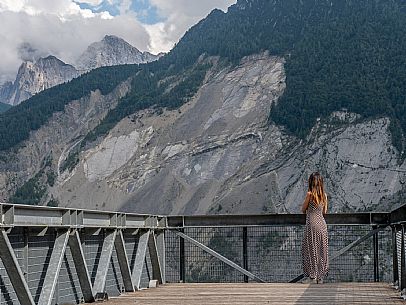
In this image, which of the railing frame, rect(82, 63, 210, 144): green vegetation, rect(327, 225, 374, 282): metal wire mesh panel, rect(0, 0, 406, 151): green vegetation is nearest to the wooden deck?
the railing frame

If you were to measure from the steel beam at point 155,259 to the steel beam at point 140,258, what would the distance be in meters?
0.47

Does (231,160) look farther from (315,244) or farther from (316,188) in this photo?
(316,188)

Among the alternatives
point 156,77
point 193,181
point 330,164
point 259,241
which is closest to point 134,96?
point 156,77

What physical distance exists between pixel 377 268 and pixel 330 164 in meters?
59.3

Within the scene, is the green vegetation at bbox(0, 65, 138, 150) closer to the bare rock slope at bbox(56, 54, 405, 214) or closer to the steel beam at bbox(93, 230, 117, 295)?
the bare rock slope at bbox(56, 54, 405, 214)

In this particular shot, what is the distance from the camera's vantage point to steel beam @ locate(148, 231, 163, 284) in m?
9.93

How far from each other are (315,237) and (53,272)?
455 cm

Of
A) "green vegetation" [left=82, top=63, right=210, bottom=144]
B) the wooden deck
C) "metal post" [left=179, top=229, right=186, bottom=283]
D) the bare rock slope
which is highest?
"green vegetation" [left=82, top=63, right=210, bottom=144]

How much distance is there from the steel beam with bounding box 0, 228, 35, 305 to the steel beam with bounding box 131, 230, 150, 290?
138 inches

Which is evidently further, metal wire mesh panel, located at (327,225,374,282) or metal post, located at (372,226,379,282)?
metal wire mesh panel, located at (327,225,374,282)

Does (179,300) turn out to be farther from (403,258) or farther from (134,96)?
(134,96)

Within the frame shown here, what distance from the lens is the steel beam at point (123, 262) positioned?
26.9ft

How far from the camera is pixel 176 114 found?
91812 mm

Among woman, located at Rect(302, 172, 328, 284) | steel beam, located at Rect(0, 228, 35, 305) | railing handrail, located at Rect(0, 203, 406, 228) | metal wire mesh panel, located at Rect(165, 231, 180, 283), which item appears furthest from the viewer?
metal wire mesh panel, located at Rect(165, 231, 180, 283)
